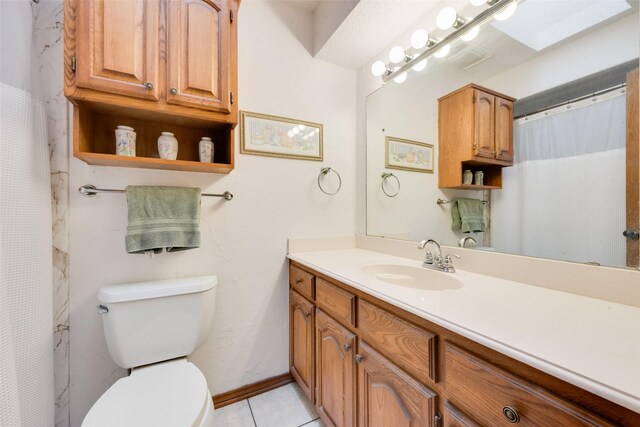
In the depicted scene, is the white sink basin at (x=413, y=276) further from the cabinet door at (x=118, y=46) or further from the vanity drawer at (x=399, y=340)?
the cabinet door at (x=118, y=46)

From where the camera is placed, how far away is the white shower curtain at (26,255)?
0.91m

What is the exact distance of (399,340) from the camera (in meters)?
0.76

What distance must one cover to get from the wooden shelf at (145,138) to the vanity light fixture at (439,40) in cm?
101

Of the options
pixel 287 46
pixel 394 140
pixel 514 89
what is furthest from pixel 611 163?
pixel 287 46

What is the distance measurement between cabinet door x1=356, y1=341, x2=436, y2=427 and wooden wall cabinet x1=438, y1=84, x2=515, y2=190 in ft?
2.81

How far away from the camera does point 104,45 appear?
93 cm

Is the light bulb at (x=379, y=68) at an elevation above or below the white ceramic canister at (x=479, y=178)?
above

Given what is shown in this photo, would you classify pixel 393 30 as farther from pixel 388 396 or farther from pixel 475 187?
pixel 388 396

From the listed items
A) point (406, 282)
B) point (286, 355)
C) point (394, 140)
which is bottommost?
point (286, 355)

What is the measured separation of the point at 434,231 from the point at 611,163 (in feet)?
2.20

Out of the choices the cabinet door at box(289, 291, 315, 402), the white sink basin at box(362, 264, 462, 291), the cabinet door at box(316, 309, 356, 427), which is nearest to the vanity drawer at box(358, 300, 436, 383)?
the cabinet door at box(316, 309, 356, 427)

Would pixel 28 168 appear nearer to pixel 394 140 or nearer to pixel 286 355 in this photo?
pixel 286 355

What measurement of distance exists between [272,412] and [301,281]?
→ 2.35ft

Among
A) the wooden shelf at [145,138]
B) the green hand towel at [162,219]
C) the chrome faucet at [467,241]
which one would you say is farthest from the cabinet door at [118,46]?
the chrome faucet at [467,241]
